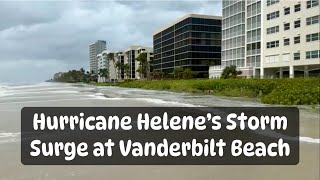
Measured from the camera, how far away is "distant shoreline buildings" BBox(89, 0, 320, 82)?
5450 centimetres

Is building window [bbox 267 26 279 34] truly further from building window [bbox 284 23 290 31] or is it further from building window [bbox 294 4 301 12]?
building window [bbox 294 4 301 12]

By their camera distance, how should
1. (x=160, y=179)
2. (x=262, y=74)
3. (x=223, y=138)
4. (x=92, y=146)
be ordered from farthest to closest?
1. (x=262, y=74)
2. (x=223, y=138)
3. (x=92, y=146)
4. (x=160, y=179)

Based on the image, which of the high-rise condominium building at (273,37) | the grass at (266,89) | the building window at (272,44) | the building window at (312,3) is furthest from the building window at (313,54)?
the grass at (266,89)

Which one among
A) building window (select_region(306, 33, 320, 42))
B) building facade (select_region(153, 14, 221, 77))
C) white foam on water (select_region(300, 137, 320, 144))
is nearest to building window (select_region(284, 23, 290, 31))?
building window (select_region(306, 33, 320, 42))

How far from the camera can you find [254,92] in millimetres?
33750

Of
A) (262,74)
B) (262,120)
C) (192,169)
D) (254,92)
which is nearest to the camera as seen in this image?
(192,169)

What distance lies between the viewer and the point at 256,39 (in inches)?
2680

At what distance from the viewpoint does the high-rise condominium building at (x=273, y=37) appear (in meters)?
54.0

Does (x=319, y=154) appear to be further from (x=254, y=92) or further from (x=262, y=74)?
(x=262, y=74)

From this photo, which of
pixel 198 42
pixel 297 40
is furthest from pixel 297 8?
pixel 198 42

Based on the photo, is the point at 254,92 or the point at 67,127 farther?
the point at 254,92

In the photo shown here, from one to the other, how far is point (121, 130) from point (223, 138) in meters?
3.44

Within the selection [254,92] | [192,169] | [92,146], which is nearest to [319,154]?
[192,169]

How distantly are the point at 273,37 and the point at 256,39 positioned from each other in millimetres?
6747
